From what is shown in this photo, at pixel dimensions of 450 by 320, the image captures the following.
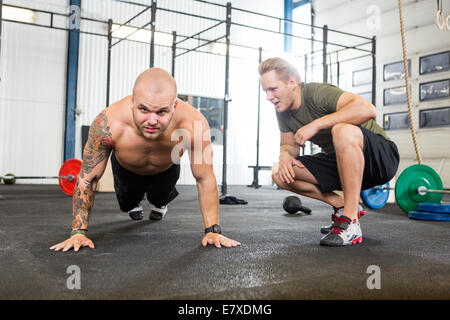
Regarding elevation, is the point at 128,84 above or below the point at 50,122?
above

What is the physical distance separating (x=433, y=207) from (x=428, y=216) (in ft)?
0.24

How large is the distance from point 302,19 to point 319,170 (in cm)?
844

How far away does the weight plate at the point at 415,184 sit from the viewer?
9.68 feet

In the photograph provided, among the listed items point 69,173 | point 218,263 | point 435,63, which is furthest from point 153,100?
point 435,63

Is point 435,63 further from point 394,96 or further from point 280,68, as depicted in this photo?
point 280,68

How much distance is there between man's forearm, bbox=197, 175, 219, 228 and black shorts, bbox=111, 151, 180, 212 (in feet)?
1.50

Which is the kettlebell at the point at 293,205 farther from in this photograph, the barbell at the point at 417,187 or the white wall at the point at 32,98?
the white wall at the point at 32,98

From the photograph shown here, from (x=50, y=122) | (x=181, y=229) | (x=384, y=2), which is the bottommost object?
(x=181, y=229)

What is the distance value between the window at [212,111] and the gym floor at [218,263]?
21.5 feet

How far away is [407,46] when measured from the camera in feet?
24.9

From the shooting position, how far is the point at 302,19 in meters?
9.70
